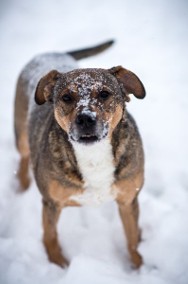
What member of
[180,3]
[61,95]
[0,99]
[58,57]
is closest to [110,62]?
[58,57]

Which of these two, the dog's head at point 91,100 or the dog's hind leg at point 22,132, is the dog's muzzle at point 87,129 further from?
the dog's hind leg at point 22,132

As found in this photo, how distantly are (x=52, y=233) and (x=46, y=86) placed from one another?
1428 millimetres

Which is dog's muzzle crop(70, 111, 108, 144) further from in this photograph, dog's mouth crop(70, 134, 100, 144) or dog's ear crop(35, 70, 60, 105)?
dog's ear crop(35, 70, 60, 105)

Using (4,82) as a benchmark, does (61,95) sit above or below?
above

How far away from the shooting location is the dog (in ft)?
9.23

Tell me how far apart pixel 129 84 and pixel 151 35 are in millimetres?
3972

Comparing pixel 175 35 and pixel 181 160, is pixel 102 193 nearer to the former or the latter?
pixel 181 160

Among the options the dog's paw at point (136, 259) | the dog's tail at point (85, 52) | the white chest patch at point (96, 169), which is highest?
the dog's tail at point (85, 52)

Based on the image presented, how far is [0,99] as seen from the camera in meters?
6.00

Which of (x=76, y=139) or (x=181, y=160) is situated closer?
(x=76, y=139)

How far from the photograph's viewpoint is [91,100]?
2.79 m

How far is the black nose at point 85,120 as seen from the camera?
2.67m

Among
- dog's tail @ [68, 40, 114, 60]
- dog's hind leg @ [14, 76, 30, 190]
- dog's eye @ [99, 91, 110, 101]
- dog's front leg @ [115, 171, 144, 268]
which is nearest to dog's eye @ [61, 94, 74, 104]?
dog's eye @ [99, 91, 110, 101]

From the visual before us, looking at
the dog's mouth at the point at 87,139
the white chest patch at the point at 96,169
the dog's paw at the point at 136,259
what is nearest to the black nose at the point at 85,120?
the dog's mouth at the point at 87,139
